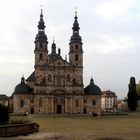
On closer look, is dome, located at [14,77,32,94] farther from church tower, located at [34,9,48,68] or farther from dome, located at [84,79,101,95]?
dome, located at [84,79,101,95]

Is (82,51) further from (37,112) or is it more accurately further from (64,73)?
(37,112)

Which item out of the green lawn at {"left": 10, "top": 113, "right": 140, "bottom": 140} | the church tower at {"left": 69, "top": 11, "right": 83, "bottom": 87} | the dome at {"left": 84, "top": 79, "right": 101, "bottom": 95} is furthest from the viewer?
the dome at {"left": 84, "top": 79, "right": 101, "bottom": 95}

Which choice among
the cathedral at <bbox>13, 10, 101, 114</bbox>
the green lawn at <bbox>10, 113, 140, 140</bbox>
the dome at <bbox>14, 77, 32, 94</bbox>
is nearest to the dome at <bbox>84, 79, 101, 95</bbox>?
the cathedral at <bbox>13, 10, 101, 114</bbox>

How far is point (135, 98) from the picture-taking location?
109500mm

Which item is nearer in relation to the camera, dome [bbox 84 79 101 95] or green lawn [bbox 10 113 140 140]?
green lawn [bbox 10 113 140 140]

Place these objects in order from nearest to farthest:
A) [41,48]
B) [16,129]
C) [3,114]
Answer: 1. [16,129]
2. [3,114]
3. [41,48]

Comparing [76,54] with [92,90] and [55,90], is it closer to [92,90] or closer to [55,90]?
[92,90]

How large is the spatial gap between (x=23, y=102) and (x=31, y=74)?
A: 15.1 m

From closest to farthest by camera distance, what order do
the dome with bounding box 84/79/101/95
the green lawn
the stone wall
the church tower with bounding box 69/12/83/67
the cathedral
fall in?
the stone wall, the green lawn, the cathedral, the dome with bounding box 84/79/101/95, the church tower with bounding box 69/12/83/67

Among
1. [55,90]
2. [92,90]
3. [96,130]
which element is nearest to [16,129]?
[96,130]

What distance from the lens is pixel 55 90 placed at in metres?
105

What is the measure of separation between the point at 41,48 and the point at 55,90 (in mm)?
11103

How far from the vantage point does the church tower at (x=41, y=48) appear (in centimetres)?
10612

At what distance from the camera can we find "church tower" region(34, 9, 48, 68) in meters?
106
